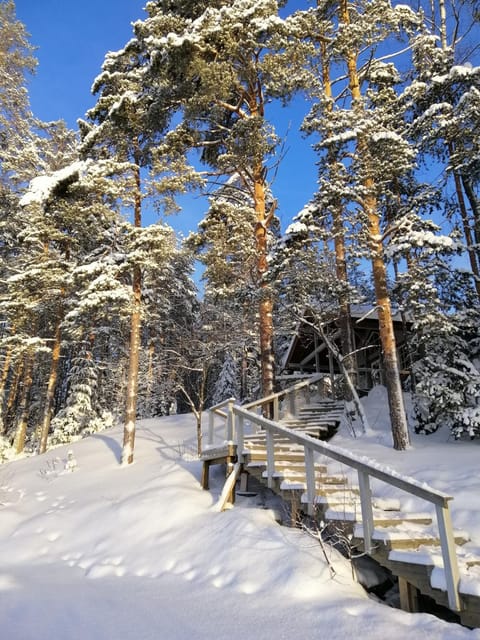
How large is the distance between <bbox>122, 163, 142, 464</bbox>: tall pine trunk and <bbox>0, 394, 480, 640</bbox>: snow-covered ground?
1905mm

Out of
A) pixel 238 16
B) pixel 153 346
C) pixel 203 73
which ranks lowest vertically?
pixel 153 346

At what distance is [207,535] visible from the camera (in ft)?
17.4

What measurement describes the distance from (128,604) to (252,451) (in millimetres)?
3074

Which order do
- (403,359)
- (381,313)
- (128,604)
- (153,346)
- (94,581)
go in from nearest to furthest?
(128,604), (94,581), (381,313), (403,359), (153,346)

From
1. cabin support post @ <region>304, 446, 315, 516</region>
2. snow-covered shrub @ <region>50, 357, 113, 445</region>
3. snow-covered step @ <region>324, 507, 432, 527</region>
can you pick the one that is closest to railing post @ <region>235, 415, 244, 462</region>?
cabin support post @ <region>304, 446, 315, 516</region>

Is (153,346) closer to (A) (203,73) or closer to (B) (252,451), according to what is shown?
(A) (203,73)

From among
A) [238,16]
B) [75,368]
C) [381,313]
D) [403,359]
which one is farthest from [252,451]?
[75,368]

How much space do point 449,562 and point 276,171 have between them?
11.1m

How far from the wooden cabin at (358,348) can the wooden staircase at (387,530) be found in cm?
693

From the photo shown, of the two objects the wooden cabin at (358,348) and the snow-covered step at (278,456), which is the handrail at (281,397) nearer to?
the wooden cabin at (358,348)

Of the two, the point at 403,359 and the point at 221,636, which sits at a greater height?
the point at 403,359

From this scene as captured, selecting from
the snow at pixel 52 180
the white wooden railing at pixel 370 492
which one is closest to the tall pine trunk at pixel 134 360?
the snow at pixel 52 180

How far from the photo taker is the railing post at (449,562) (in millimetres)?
3371

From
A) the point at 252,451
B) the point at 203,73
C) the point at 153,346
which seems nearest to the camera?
the point at 252,451
